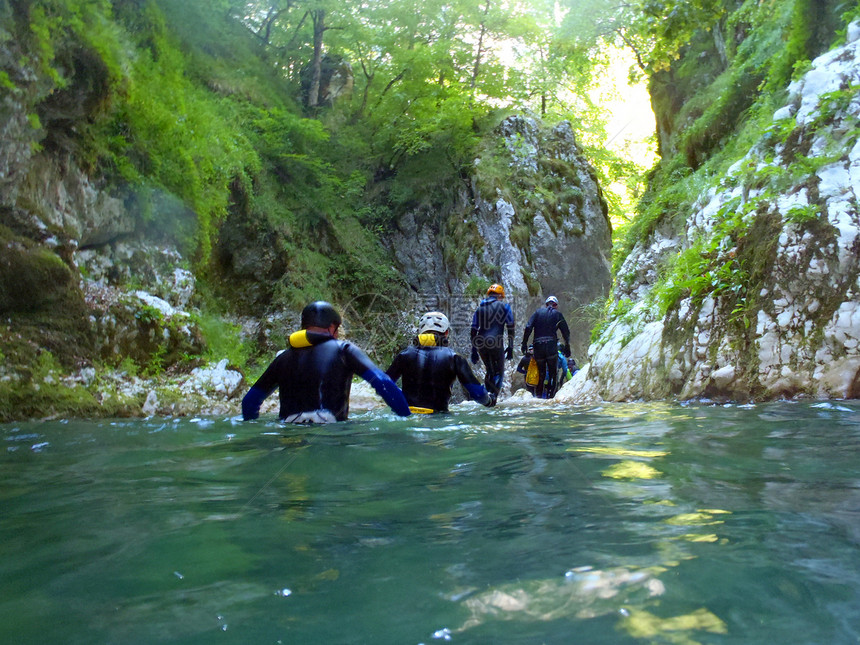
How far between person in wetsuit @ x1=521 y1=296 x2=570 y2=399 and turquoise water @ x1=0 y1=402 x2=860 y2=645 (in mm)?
7176

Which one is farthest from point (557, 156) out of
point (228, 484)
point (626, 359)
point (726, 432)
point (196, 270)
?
point (228, 484)

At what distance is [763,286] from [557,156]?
16020 millimetres

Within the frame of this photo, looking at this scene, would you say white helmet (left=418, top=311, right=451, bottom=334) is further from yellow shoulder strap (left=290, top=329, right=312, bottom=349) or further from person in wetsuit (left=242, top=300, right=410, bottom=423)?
yellow shoulder strap (left=290, top=329, right=312, bottom=349)

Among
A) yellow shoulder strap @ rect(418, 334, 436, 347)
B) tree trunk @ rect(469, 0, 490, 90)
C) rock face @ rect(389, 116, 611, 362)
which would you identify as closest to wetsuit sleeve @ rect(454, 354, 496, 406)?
yellow shoulder strap @ rect(418, 334, 436, 347)

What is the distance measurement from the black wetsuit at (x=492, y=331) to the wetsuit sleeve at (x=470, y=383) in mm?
4128

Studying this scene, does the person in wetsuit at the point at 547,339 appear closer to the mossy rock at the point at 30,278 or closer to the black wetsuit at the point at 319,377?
the black wetsuit at the point at 319,377

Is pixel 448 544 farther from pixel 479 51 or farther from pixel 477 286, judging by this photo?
pixel 479 51

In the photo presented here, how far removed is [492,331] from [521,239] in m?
9.08

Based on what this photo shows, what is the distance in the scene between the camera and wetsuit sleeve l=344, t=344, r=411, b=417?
193 inches

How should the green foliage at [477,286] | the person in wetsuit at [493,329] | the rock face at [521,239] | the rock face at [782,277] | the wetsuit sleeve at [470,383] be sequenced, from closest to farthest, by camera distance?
the rock face at [782,277], the wetsuit sleeve at [470,383], the person in wetsuit at [493,329], the green foliage at [477,286], the rock face at [521,239]

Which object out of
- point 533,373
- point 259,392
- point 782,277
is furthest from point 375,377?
point 533,373

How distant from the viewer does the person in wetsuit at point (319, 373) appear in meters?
4.91

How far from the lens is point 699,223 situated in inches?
326

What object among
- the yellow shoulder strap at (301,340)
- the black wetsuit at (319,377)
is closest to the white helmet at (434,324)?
the black wetsuit at (319,377)
